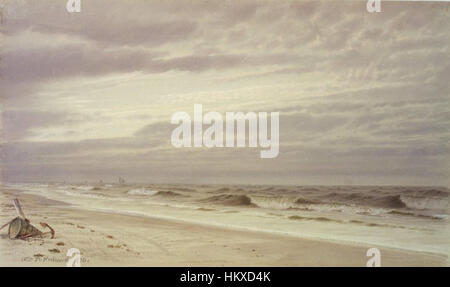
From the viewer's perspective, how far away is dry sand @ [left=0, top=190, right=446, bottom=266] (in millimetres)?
5121

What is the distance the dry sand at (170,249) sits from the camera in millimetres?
5121

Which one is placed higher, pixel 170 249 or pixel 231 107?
pixel 231 107

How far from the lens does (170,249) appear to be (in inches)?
204
